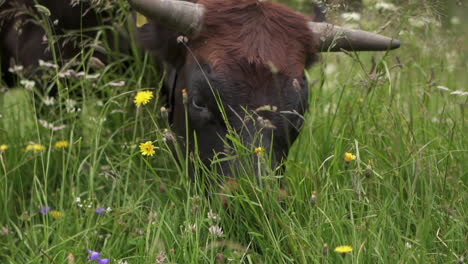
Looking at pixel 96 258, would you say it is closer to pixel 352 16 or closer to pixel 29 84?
pixel 29 84

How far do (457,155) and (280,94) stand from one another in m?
1.02

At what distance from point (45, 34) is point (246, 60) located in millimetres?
1562

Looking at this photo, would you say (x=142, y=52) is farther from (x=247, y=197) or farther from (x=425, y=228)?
(x=425, y=228)

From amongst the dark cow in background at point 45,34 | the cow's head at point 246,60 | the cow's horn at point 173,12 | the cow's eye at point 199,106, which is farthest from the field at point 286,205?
the dark cow in background at point 45,34

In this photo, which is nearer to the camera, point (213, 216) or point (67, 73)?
point (213, 216)

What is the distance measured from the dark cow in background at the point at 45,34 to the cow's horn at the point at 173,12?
33.6 inches

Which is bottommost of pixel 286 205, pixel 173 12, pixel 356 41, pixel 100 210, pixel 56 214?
pixel 56 214

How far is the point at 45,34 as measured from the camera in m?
4.05

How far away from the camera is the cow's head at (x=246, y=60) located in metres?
3.04

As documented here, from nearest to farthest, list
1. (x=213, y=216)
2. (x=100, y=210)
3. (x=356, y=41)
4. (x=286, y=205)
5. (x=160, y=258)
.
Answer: (x=160, y=258)
(x=213, y=216)
(x=286, y=205)
(x=100, y=210)
(x=356, y=41)

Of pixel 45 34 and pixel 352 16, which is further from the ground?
pixel 352 16

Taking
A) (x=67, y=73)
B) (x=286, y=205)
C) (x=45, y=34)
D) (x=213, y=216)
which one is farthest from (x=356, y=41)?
(x=45, y=34)

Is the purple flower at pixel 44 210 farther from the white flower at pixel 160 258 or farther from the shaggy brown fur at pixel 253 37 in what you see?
the shaggy brown fur at pixel 253 37

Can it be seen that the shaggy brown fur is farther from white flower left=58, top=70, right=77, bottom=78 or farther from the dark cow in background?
the dark cow in background
